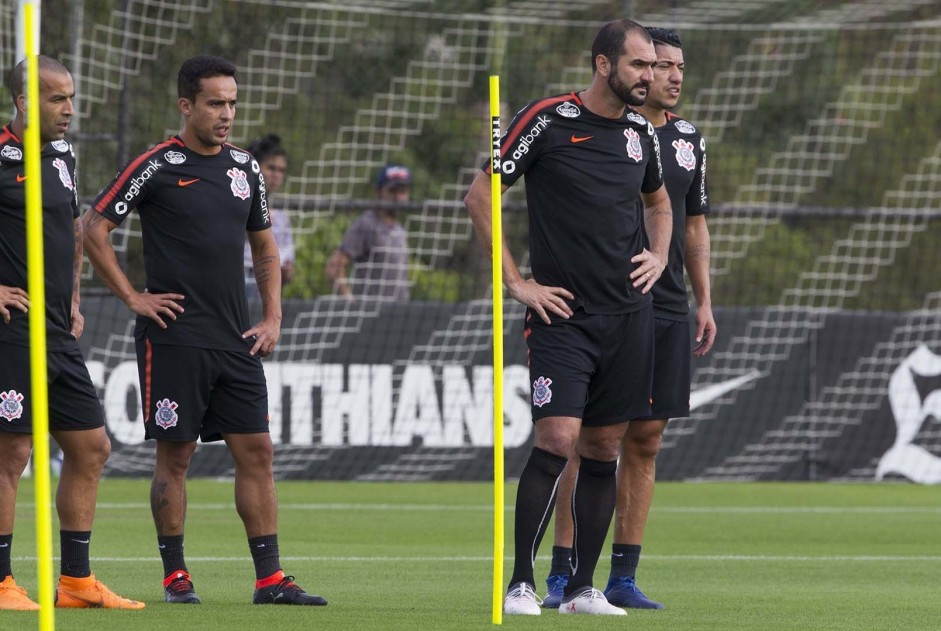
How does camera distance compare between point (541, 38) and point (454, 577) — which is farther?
point (541, 38)

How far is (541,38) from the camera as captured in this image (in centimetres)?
2434

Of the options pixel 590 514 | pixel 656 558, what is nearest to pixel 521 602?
pixel 590 514

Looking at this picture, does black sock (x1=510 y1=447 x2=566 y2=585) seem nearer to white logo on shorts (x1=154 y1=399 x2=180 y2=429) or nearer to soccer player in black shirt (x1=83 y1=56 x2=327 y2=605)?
soccer player in black shirt (x1=83 y1=56 x2=327 y2=605)

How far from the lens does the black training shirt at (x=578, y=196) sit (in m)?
6.55

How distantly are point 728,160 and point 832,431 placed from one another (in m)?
12.0

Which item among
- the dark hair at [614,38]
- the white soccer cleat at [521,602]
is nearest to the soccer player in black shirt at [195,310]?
the white soccer cleat at [521,602]

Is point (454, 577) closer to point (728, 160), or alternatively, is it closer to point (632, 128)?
point (632, 128)

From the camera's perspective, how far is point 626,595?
694 centimetres

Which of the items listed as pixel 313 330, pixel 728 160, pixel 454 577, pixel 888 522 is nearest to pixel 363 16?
pixel 728 160

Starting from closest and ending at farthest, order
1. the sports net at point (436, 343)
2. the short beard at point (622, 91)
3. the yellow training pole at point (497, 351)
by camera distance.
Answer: the yellow training pole at point (497, 351) → the short beard at point (622, 91) → the sports net at point (436, 343)

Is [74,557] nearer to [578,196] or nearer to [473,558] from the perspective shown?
[578,196]

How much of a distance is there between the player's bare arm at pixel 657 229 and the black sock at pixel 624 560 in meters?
1.08

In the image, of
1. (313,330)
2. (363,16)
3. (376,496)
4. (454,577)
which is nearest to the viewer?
(454,577)

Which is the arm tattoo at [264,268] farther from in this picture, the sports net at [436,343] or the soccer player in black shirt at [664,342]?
the sports net at [436,343]
